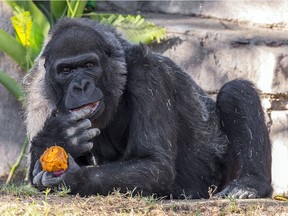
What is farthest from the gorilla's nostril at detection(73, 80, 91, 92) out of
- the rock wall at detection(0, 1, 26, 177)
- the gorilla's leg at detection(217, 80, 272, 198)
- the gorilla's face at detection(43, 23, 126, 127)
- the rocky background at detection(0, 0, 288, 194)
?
the rock wall at detection(0, 1, 26, 177)

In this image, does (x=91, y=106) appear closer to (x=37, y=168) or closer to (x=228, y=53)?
(x=37, y=168)

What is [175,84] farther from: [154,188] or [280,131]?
[280,131]

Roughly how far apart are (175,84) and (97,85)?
805 millimetres

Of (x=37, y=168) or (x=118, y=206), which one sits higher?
(x=37, y=168)

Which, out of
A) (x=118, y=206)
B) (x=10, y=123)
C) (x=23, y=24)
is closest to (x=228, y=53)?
(x=23, y=24)

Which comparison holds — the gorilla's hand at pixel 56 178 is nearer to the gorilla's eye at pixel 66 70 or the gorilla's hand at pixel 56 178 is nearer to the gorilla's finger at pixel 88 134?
the gorilla's finger at pixel 88 134

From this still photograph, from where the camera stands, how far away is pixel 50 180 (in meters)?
6.13

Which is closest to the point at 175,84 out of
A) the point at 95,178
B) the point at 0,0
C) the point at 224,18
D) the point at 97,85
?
the point at 97,85

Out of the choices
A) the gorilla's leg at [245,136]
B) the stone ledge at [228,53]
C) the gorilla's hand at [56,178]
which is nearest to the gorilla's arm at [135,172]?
the gorilla's hand at [56,178]

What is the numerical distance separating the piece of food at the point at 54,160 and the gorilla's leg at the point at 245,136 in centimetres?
160

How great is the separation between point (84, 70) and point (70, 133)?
0.51 metres

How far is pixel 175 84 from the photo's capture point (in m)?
7.08

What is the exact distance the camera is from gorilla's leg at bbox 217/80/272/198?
716cm

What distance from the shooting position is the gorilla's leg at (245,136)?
7.16m
